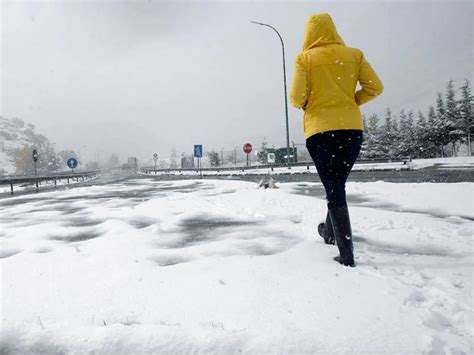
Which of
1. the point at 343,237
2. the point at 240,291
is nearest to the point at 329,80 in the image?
the point at 343,237

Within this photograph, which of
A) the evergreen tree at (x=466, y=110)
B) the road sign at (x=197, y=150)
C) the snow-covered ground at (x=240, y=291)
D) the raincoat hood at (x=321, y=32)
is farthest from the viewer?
the evergreen tree at (x=466, y=110)

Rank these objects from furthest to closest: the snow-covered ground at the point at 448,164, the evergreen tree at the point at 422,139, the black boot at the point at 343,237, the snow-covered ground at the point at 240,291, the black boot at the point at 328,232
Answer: the evergreen tree at the point at 422,139
the snow-covered ground at the point at 448,164
the black boot at the point at 328,232
the black boot at the point at 343,237
the snow-covered ground at the point at 240,291

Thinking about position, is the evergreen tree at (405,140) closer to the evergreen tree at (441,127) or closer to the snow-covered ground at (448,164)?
the evergreen tree at (441,127)

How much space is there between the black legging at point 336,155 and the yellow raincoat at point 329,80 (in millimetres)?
70

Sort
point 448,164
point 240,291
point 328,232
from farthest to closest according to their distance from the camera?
point 448,164
point 328,232
point 240,291

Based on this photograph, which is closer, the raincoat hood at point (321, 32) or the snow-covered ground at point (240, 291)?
the snow-covered ground at point (240, 291)

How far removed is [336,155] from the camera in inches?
112

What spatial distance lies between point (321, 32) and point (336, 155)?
1141 mm

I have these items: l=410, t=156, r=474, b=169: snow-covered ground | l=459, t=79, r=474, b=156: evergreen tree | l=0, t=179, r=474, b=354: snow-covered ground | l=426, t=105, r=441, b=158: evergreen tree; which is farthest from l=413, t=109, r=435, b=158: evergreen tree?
l=0, t=179, r=474, b=354: snow-covered ground

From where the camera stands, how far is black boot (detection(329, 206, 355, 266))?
2635 mm

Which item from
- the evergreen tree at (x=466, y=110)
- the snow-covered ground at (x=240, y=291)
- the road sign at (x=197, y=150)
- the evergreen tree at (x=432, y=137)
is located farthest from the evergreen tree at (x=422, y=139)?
the snow-covered ground at (x=240, y=291)

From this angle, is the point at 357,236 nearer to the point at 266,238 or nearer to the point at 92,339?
the point at 266,238

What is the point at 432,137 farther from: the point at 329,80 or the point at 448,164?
the point at 329,80

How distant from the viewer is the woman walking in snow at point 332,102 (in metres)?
2.80
